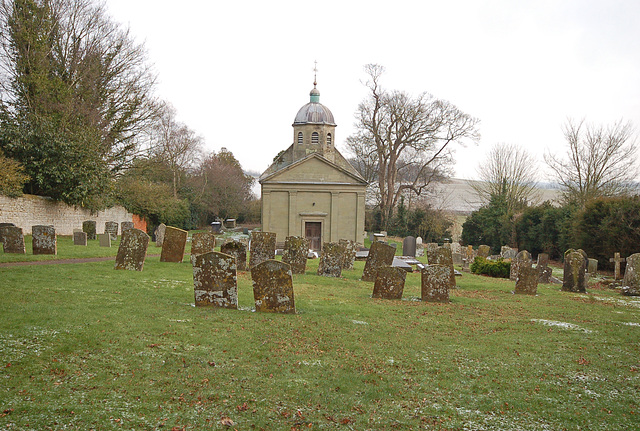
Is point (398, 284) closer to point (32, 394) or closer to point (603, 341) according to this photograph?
point (603, 341)

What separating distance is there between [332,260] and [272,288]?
7154 millimetres

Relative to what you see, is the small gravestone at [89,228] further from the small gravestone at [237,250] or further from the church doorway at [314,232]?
the church doorway at [314,232]

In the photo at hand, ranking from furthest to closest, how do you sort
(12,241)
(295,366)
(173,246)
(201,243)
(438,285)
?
(173,246) < (201,243) < (12,241) < (438,285) < (295,366)

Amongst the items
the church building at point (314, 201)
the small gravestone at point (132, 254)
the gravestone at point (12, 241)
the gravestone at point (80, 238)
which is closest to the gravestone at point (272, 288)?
the small gravestone at point (132, 254)

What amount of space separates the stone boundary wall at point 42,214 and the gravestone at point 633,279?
82.3 ft

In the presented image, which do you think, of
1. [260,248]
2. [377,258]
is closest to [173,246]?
[260,248]

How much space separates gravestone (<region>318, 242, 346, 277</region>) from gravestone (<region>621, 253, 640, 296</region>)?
905 centimetres

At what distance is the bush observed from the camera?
1997 cm

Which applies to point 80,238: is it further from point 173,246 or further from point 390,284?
point 390,284

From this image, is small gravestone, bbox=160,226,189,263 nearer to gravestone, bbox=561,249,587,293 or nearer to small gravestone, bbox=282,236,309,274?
small gravestone, bbox=282,236,309,274

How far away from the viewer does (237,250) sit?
48.1ft

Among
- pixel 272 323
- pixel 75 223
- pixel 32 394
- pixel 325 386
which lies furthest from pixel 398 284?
pixel 75 223

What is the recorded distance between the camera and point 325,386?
5781 millimetres

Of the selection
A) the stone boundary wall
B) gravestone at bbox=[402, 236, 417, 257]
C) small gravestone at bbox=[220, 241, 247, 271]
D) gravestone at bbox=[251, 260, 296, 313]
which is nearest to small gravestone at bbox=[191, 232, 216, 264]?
small gravestone at bbox=[220, 241, 247, 271]
